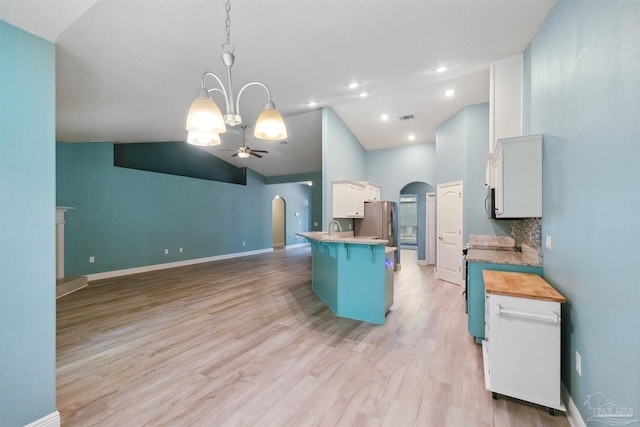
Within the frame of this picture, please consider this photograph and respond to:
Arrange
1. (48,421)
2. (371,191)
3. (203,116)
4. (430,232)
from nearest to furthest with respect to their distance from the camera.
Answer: (203,116)
(48,421)
(371,191)
(430,232)

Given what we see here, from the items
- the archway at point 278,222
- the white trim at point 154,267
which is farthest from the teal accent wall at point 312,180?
the white trim at point 154,267

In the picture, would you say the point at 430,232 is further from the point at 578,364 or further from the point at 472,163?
the point at 578,364

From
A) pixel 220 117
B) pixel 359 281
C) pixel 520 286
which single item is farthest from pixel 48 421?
pixel 520 286

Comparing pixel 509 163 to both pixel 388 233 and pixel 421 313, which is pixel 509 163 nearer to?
pixel 421 313

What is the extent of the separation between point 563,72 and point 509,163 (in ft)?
2.58

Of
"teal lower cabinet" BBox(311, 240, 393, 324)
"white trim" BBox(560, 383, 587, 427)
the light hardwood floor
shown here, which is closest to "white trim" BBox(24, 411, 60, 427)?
the light hardwood floor

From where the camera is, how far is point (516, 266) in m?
2.53

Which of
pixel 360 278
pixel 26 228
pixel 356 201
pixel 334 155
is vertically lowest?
pixel 360 278

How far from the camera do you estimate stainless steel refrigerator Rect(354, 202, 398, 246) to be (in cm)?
609

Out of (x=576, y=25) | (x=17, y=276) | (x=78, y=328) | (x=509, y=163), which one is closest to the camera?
(x=17, y=276)

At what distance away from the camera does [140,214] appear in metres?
6.53

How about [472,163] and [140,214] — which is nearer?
[472,163]

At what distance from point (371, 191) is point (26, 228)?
19.4ft

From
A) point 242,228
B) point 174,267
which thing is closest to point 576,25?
point 174,267
